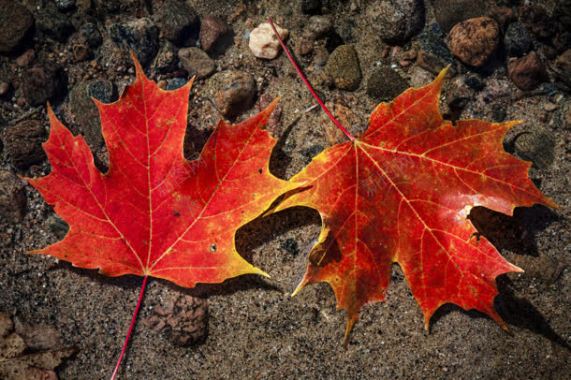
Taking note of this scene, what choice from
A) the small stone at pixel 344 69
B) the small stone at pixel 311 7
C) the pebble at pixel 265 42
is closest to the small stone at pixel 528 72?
the small stone at pixel 344 69

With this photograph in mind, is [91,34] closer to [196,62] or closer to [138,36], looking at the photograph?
[138,36]

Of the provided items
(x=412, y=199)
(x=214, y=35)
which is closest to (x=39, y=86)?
(x=214, y=35)

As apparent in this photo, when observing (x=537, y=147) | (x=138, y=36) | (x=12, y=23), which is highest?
(x=12, y=23)

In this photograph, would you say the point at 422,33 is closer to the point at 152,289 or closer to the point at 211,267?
the point at 211,267

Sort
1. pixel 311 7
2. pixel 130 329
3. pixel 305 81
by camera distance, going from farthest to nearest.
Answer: pixel 311 7 → pixel 305 81 → pixel 130 329

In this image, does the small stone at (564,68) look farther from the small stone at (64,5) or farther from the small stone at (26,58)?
the small stone at (26,58)

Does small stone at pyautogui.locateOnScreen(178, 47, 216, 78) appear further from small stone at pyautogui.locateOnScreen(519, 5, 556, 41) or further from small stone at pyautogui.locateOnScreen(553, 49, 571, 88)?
small stone at pyautogui.locateOnScreen(553, 49, 571, 88)
